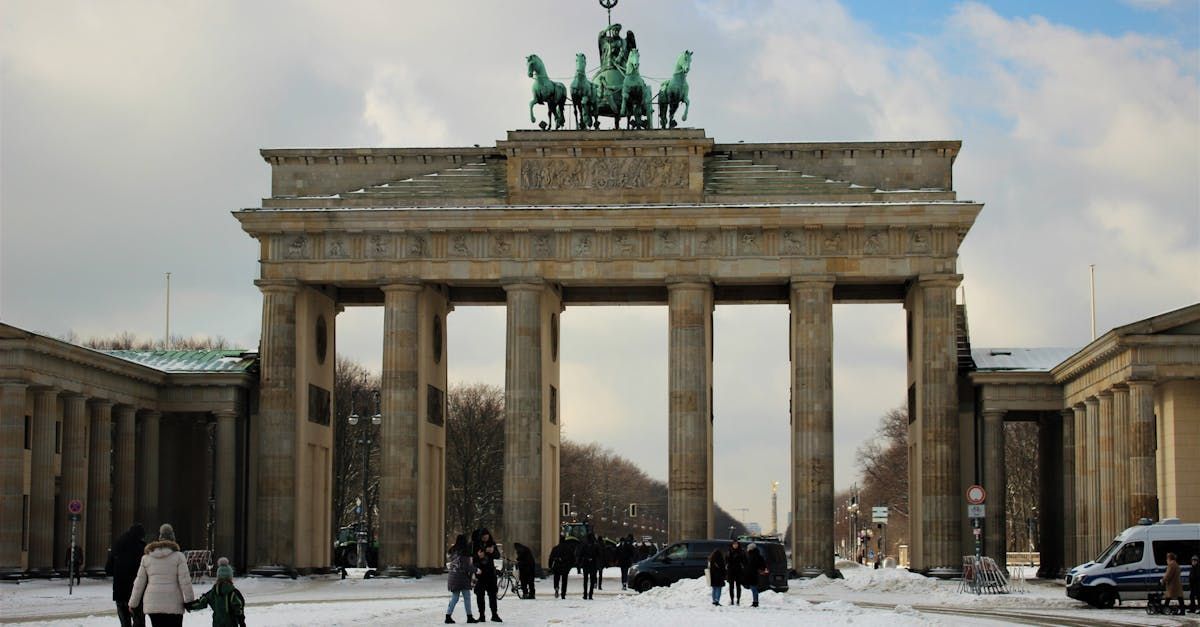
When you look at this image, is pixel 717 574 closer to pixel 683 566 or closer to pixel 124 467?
pixel 683 566

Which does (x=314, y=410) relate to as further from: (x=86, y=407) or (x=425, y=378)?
(x=86, y=407)

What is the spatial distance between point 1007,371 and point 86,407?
3182 centimetres

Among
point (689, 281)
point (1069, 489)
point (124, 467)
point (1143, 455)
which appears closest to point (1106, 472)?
point (1143, 455)

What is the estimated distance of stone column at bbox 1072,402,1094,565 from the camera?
63.2m

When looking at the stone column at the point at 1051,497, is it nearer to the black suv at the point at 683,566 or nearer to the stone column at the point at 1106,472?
the stone column at the point at 1106,472

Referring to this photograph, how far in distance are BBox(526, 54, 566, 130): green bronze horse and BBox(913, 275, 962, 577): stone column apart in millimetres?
14226

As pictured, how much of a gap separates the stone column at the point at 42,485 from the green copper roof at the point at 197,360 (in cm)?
901

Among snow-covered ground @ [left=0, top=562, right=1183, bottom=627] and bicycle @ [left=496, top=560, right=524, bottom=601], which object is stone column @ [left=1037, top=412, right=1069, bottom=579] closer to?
snow-covered ground @ [left=0, top=562, right=1183, bottom=627]

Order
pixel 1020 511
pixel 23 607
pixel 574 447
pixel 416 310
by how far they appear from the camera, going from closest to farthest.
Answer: pixel 23 607, pixel 416 310, pixel 1020 511, pixel 574 447

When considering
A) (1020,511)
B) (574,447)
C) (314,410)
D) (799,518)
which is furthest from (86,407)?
(574,447)

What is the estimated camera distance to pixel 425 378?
68.9 metres

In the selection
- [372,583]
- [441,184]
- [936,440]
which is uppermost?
[441,184]

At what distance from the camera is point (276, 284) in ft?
219

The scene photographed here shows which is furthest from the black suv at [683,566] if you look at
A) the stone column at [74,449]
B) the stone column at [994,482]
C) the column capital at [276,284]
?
the column capital at [276,284]
